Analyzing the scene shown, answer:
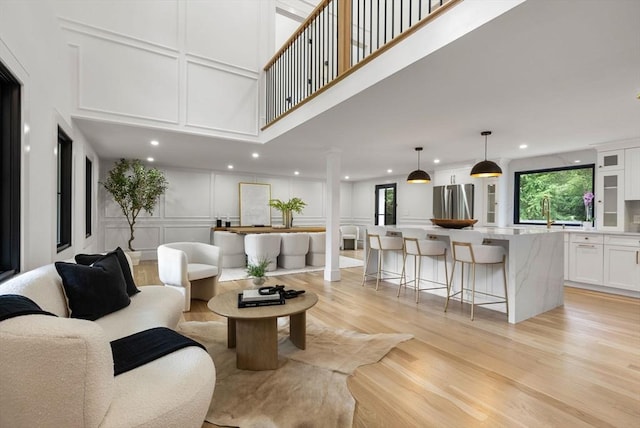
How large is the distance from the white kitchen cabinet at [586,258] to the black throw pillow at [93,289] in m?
6.39

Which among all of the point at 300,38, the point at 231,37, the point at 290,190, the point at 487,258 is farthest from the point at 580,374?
the point at 290,190

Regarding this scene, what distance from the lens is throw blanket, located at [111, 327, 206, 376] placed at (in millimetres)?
1487

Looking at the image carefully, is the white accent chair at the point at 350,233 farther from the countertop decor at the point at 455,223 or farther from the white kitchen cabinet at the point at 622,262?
the white kitchen cabinet at the point at 622,262

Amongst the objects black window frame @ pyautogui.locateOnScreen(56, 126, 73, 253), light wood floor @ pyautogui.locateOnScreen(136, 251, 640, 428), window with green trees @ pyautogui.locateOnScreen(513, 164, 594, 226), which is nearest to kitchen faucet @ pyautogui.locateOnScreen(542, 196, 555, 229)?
window with green trees @ pyautogui.locateOnScreen(513, 164, 594, 226)

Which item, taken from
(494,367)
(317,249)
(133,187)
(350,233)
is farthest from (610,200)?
(133,187)

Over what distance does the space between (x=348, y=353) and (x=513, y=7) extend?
267 cm

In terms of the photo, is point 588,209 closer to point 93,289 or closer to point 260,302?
point 260,302

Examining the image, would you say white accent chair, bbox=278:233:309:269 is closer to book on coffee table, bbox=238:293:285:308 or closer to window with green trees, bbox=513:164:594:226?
book on coffee table, bbox=238:293:285:308

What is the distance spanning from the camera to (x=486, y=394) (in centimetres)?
207

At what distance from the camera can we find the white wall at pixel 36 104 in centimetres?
205

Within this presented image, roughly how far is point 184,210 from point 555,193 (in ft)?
28.1

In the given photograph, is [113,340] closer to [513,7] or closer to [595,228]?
[513,7]

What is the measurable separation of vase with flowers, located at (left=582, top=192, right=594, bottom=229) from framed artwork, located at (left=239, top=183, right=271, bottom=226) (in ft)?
24.3

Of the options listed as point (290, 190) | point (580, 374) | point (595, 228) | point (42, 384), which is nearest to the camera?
point (42, 384)
